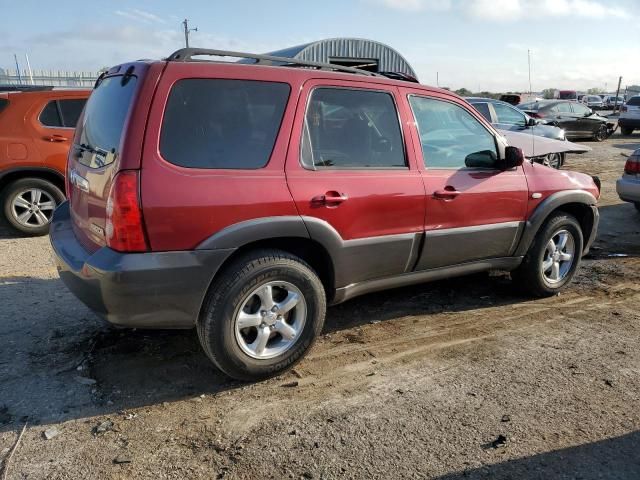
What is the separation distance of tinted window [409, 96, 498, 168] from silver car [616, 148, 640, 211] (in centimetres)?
447

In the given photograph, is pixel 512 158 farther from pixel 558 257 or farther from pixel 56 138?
pixel 56 138

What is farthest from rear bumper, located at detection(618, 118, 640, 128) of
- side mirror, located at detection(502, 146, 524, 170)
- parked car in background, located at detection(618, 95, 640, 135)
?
side mirror, located at detection(502, 146, 524, 170)

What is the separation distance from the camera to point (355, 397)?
3119mm

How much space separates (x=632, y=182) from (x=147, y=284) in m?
7.22

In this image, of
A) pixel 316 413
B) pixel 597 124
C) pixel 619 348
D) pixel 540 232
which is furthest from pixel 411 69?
pixel 316 413

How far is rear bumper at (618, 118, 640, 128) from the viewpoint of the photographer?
21547 millimetres

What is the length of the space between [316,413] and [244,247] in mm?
1027

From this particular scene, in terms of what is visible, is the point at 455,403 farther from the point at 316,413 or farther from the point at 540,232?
the point at 540,232

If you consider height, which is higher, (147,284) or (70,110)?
(70,110)

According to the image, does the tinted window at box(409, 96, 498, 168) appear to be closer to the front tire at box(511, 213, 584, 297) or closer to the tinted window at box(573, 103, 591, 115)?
the front tire at box(511, 213, 584, 297)

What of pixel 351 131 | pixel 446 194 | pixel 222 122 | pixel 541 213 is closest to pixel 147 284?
pixel 222 122

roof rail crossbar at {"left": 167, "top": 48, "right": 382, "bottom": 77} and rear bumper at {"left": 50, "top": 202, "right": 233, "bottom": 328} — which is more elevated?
roof rail crossbar at {"left": 167, "top": 48, "right": 382, "bottom": 77}

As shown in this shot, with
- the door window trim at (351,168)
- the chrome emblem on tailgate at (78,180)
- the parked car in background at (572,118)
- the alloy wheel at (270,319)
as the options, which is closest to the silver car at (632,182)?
the door window trim at (351,168)

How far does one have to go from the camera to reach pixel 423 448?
267 centimetres
